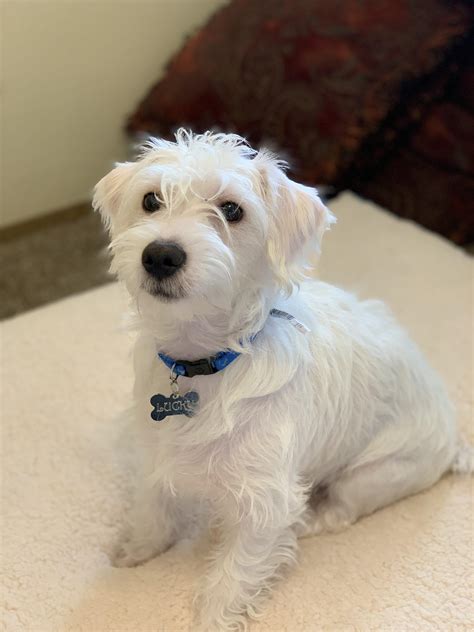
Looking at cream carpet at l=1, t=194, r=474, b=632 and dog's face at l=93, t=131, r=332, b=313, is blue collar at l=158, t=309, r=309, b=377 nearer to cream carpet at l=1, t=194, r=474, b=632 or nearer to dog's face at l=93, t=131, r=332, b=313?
dog's face at l=93, t=131, r=332, b=313

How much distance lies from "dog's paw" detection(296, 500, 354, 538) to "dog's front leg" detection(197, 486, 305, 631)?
144 millimetres

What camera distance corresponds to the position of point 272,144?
8.86 ft

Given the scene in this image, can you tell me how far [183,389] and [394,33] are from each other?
6.24ft

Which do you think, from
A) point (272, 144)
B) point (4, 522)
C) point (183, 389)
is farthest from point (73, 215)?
point (183, 389)

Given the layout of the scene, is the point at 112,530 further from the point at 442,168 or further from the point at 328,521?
the point at 442,168

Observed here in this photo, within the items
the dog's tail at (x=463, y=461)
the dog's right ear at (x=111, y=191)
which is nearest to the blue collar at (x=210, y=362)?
the dog's right ear at (x=111, y=191)

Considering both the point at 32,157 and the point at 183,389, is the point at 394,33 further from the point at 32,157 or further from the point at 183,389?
the point at 183,389

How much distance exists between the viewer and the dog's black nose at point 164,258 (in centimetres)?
108

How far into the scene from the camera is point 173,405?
1.27m

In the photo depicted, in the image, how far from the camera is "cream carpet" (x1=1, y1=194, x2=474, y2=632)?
4.76ft

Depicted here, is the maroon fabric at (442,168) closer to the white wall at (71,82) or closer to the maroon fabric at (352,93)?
the maroon fabric at (352,93)

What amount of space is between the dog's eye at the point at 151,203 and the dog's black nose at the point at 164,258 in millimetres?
136

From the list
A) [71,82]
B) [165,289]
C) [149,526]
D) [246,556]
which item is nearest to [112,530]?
[149,526]

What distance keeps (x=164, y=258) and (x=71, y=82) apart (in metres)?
2.07
